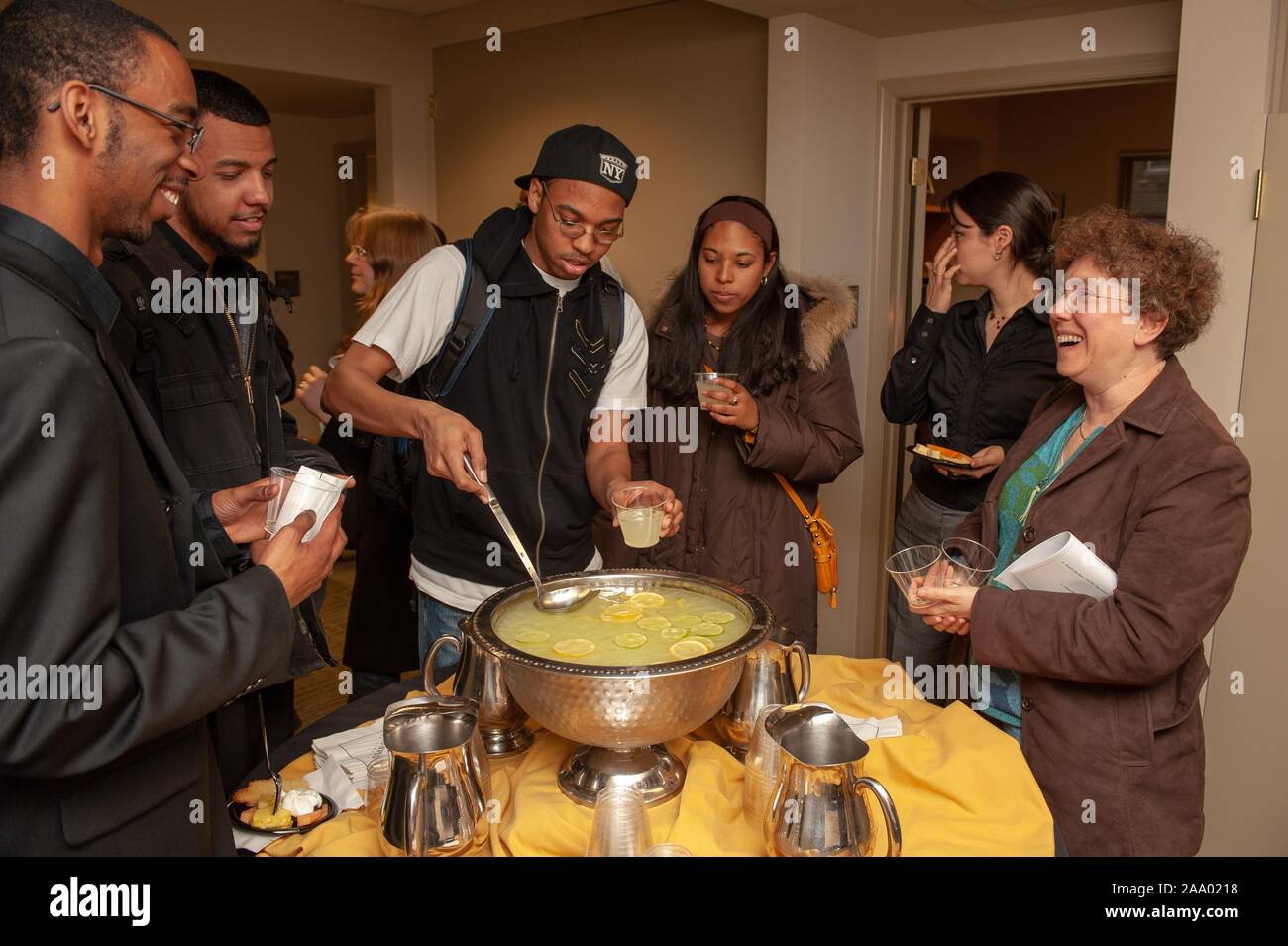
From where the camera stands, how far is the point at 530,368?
97.2 inches

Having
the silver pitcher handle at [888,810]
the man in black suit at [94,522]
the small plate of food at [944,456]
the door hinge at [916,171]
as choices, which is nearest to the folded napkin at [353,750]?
the man in black suit at [94,522]

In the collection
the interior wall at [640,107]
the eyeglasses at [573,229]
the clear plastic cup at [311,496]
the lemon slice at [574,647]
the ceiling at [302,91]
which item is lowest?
the lemon slice at [574,647]

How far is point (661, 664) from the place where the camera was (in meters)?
1.36

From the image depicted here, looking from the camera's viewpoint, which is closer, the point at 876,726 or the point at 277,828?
the point at 277,828

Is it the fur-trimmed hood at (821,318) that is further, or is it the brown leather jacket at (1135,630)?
the fur-trimmed hood at (821,318)

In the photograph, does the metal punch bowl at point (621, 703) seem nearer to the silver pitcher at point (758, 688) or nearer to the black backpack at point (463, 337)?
the silver pitcher at point (758, 688)

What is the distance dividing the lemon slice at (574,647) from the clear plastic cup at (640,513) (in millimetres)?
488

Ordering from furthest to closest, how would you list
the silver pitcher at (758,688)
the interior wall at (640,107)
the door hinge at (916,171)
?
the door hinge at (916,171), the interior wall at (640,107), the silver pitcher at (758,688)

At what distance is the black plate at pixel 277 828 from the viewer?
1.43 metres

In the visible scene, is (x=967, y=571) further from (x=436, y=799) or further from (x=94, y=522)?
(x=94, y=522)

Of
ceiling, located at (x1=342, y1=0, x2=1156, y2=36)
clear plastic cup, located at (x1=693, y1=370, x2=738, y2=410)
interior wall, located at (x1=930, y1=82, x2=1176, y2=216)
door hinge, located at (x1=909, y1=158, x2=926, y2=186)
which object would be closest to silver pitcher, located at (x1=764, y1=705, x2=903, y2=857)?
clear plastic cup, located at (x1=693, y1=370, x2=738, y2=410)

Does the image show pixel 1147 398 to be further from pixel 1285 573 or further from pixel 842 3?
pixel 842 3

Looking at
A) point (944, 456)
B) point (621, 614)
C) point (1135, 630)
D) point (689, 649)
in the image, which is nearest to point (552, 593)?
point (621, 614)

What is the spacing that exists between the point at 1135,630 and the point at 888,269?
276 centimetres
